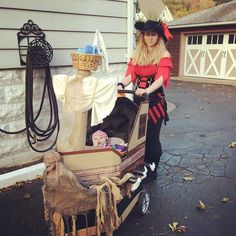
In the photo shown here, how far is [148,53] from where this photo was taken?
296 centimetres

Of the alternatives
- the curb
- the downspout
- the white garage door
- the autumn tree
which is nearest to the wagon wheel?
the downspout

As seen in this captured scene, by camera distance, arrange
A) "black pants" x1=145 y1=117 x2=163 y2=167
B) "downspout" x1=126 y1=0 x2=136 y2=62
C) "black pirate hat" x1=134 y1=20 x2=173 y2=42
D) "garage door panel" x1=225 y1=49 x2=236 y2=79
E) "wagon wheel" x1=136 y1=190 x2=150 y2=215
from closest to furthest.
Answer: "wagon wheel" x1=136 y1=190 x2=150 y2=215 < "black pirate hat" x1=134 y1=20 x2=173 y2=42 < "black pants" x1=145 y1=117 x2=163 y2=167 < "downspout" x1=126 y1=0 x2=136 y2=62 < "garage door panel" x1=225 y1=49 x2=236 y2=79

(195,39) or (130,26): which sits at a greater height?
(195,39)

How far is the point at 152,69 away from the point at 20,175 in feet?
6.73

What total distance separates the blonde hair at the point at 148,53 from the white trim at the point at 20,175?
6.08ft

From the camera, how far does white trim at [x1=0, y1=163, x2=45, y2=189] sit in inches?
127

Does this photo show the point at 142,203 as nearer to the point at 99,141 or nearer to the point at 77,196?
the point at 99,141

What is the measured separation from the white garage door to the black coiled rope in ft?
37.4

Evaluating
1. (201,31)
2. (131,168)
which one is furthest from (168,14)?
(131,168)

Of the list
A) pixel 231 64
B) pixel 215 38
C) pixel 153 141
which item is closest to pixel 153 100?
pixel 153 141

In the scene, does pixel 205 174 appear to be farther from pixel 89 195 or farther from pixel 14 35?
pixel 14 35

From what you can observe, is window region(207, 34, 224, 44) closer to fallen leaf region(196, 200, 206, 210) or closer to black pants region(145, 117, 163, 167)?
black pants region(145, 117, 163, 167)

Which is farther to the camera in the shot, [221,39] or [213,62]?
[213,62]

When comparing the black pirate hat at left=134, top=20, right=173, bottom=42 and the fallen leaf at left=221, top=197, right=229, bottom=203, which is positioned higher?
the black pirate hat at left=134, top=20, right=173, bottom=42
